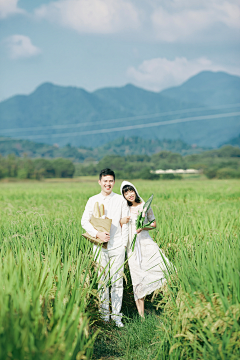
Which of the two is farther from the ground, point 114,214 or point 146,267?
point 114,214

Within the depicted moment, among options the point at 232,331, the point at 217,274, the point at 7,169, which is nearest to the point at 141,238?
the point at 217,274

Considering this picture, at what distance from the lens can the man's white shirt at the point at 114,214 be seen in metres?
4.05

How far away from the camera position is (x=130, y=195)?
4.23 meters

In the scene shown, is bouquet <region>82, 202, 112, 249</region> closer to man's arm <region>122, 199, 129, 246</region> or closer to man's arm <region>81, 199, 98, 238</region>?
man's arm <region>81, 199, 98, 238</region>

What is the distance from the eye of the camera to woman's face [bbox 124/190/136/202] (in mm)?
4227

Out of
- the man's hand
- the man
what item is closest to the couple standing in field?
the man

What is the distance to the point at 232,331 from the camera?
2508 millimetres

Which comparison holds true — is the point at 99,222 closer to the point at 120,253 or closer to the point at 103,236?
the point at 103,236

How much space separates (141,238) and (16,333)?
251cm

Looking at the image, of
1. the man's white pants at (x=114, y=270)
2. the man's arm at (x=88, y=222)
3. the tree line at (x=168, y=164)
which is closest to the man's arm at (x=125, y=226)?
the man's white pants at (x=114, y=270)

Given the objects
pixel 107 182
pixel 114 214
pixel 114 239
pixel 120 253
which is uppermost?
pixel 107 182

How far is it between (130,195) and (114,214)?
348 mm

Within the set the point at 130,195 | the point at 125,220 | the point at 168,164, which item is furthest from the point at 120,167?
the point at 125,220

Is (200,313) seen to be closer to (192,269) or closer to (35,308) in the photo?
(192,269)
